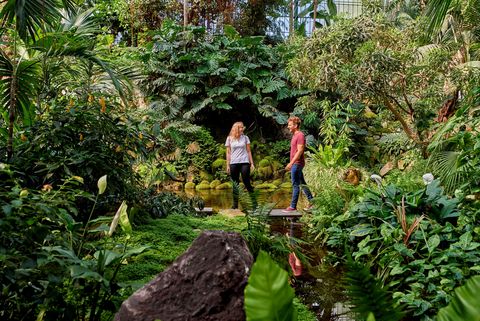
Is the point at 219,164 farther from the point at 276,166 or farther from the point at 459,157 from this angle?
the point at 459,157

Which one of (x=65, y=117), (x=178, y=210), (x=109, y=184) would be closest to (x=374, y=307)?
(x=109, y=184)

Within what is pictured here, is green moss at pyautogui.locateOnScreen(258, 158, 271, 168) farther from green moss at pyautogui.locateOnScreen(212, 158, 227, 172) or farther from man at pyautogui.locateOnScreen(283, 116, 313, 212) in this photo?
man at pyautogui.locateOnScreen(283, 116, 313, 212)

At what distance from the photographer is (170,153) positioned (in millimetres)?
14562

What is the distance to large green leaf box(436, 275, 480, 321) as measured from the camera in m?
0.90

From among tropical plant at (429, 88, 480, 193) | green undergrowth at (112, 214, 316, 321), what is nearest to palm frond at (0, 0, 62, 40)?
green undergrowth at (112, 214, 316, 321)

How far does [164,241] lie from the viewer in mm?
4867

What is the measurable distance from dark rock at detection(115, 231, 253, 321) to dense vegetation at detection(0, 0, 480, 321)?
0.34 meters

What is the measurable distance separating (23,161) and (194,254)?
3.01 m

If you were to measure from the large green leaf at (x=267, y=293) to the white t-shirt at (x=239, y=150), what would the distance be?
21.5 ft

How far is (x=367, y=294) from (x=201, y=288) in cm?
108

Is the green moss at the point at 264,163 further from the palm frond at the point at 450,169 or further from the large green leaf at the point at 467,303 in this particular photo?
the large green leaf at the point at 467,303

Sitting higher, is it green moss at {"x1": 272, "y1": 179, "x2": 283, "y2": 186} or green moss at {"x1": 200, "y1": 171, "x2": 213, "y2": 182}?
green moss at {"x1": 200, "y1": 171, "x2": 213, "y2": 182}

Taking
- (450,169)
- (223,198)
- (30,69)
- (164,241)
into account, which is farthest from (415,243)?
(223,198)

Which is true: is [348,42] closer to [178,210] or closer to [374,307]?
[178,210]
